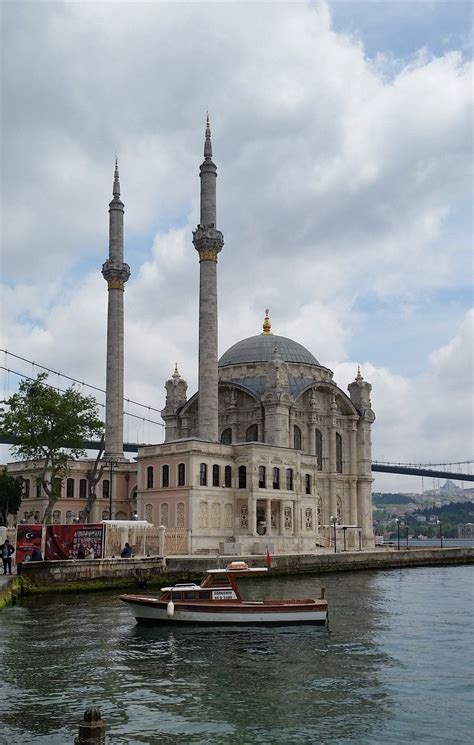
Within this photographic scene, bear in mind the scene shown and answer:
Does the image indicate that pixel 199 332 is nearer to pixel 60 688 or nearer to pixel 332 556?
pixel 332 556

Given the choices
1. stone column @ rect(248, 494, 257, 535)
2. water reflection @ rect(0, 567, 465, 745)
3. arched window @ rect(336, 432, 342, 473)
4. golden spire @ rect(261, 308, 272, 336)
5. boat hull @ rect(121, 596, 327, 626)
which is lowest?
water reflection @ rect(0, 567, 465, 745)

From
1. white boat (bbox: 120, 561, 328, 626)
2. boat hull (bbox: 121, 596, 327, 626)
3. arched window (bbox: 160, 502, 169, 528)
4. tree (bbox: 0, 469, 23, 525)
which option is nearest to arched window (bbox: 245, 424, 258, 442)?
arched window (bbox: 160, 502, 169, 528)

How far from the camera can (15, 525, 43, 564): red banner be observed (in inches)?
1594

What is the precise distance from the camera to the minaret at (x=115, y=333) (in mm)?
67438

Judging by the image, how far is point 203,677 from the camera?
2006 cm

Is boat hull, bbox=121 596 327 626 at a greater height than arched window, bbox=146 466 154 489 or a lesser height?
lesser

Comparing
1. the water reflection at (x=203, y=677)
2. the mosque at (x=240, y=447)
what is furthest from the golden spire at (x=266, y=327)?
the water reflection at (x=203, y=677)

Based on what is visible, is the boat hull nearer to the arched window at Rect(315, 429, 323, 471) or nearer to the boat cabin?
the boat cabin

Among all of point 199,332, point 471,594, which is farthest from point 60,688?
point 199,332

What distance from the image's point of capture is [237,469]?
191 feet

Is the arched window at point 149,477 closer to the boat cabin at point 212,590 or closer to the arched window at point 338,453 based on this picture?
the arched window at point 338,453

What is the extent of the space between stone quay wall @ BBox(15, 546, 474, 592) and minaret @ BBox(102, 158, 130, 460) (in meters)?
22.8

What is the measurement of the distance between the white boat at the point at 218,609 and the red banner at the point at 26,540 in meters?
13.6

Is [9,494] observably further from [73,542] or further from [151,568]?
[151,568]
